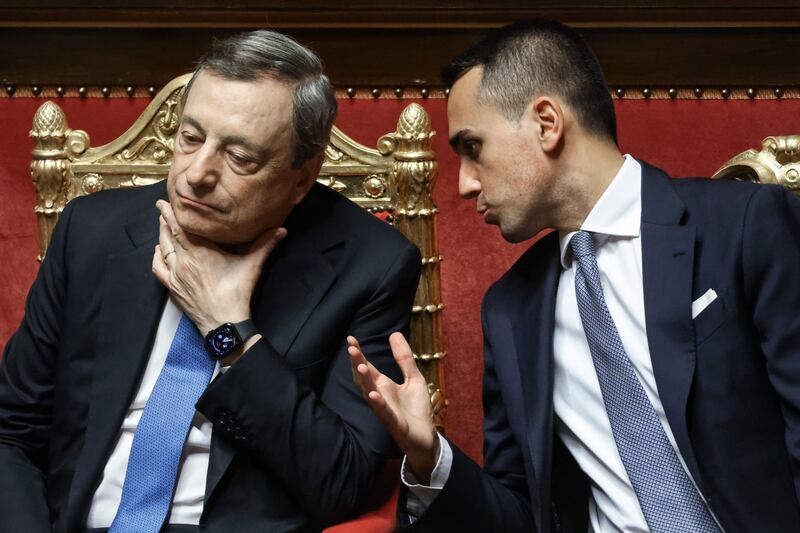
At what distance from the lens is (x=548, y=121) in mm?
1903

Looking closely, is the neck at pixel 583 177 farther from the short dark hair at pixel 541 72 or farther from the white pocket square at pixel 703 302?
the white pocket square at pixel 703 302

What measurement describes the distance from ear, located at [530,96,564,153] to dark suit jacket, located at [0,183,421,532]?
13.9 inches

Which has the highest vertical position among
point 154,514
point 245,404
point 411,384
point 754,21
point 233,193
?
point 754,21

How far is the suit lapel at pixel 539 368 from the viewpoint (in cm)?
188

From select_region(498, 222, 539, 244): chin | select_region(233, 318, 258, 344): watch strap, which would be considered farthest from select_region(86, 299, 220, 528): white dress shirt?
select_region(498, 222, 539, 244): chin

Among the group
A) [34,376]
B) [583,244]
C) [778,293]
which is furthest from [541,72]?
[34,376]

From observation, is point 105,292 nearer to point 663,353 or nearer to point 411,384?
point 411,384

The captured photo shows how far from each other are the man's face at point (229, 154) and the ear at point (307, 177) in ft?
0.22

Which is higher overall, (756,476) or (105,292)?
(756,476)

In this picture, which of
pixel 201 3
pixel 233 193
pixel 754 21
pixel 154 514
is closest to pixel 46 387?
pixel 154 514

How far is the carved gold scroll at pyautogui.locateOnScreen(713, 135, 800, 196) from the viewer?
1950 millimetres

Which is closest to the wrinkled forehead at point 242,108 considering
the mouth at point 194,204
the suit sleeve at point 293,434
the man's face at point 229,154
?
the man's face at point 229,154

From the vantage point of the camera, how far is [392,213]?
92.6 inches

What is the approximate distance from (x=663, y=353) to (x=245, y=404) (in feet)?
2.18
